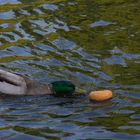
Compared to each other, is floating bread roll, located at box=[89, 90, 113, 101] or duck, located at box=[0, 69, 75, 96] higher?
duck, located at box=[0, 69, 75, 96]

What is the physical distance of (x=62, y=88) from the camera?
9.35m

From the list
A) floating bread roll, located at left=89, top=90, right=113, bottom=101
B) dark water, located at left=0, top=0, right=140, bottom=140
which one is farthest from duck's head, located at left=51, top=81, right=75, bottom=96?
floating bread roll, located at left=89, top=90, right=113, bottom=101

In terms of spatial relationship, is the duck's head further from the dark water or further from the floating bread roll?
the floating bread roll

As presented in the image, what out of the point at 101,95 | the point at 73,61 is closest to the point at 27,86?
the point at 101,95

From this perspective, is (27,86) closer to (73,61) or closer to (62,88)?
(62,88)

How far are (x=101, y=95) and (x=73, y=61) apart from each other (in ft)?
6.71

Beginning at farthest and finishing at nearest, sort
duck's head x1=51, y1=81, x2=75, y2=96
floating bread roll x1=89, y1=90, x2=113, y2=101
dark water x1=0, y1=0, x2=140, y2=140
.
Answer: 1. duck's head x1=51, y1=81, x2=75, y2=96
2. floating bread roll x1=89, y1=90, x2=113, y2=101
3. dark water x1=0, y1=0, x2=140, y2=140

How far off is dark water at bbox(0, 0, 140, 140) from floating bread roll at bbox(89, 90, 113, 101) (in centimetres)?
9

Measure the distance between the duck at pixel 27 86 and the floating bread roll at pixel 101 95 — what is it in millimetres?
390

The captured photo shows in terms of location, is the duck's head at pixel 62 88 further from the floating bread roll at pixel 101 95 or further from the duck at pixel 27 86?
the floating bread roll at pixel 101 95

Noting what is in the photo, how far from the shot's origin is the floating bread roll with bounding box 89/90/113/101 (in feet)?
29.6

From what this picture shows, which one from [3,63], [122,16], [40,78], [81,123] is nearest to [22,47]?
[3,63]

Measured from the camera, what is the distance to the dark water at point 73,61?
8172 millimetres

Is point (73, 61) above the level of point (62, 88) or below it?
above
